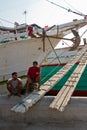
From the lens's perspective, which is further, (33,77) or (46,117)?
(33,77)

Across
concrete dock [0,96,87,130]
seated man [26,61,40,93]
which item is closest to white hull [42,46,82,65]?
seated man [26,61,40,93]

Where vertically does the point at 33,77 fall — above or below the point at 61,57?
above

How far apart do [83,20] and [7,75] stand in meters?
4.49

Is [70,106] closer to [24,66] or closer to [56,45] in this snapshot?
[24,66]

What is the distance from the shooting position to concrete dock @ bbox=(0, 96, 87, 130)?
249 inches

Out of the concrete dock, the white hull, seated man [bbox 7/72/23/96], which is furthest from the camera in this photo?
the white hull

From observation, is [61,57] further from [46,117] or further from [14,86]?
[46,117]

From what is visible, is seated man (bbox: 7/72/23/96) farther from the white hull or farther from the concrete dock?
the white hull

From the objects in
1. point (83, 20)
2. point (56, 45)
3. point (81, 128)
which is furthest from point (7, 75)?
point (81, 128)

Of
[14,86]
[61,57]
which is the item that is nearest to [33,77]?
[14,86]

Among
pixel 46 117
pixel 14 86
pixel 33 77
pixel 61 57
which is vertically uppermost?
pixel 33 77

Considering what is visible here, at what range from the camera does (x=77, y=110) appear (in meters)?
A: 6.39

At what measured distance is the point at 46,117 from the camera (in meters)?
6.70

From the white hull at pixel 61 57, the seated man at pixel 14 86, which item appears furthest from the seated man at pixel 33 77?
the white hull at pixel 61 57
